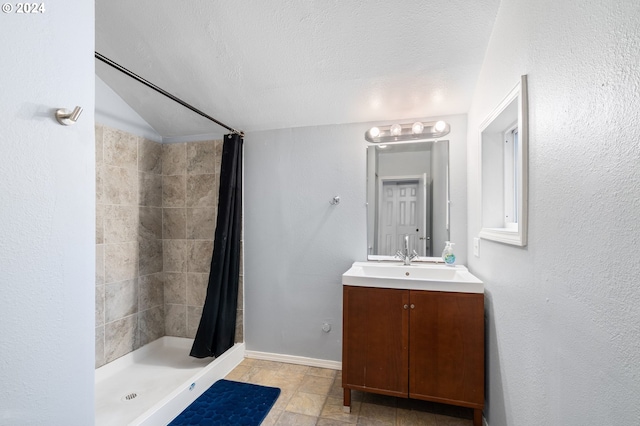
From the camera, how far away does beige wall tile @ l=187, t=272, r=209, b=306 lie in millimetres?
2520

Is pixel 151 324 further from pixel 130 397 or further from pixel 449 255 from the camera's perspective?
pixel 449 255

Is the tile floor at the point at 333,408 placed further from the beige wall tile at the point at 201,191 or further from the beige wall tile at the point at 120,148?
the beige wall tile at the point at 120,148

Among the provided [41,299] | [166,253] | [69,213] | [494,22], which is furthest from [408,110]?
[166,253]

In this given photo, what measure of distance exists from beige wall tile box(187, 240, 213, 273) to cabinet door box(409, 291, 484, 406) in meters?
1.85

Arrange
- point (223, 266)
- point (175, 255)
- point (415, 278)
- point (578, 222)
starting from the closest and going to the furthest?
point (578, 222)
point (415, 278)
point (223, 266)
point (175, 255)

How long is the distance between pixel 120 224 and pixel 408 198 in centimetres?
241

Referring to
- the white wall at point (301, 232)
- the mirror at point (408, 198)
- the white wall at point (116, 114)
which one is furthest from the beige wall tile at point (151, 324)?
the mirror at point (408, 198)

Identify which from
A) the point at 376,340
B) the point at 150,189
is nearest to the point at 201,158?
the point at 150,189

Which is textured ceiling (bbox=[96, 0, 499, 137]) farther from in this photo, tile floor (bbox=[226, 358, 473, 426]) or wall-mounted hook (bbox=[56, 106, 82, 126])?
tile floor (bbox=[226, 358, 473, 426])

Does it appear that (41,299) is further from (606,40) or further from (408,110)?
(408,110)

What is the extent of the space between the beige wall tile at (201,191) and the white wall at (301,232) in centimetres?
32

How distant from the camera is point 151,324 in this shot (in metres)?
2.47

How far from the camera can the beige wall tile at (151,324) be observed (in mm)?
2387

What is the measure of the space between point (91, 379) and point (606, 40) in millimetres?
1825
